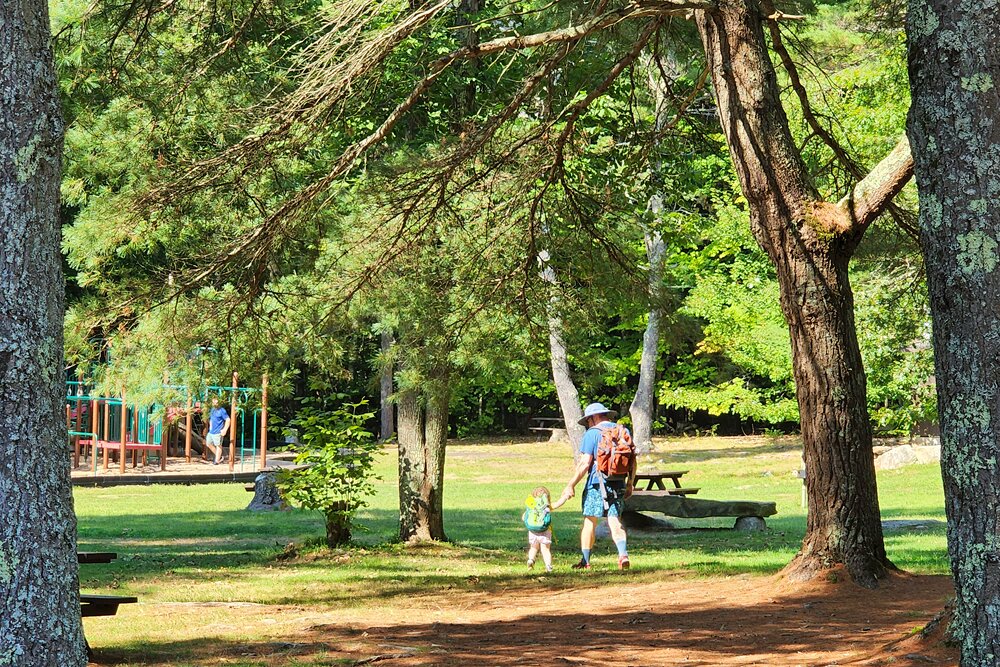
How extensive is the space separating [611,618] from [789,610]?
1201 millimetres

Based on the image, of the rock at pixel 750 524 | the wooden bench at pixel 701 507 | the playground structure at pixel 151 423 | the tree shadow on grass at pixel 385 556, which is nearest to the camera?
the playground structure at pixel 151 423

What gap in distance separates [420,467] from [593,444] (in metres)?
2.64

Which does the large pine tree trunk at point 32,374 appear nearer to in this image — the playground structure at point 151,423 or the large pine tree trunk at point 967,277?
the large pine tree trunk at point 967,277

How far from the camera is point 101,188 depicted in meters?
11.0

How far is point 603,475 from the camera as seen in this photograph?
10.8 metres

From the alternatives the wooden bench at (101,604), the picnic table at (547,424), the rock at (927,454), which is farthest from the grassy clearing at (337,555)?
the picnic table at (547,424)

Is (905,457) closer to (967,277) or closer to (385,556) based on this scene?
(385,556)

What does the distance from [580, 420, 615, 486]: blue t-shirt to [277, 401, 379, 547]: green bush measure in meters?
2.22

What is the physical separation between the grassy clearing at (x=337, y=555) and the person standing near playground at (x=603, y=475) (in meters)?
0.38

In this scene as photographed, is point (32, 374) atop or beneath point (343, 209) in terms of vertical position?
beneath

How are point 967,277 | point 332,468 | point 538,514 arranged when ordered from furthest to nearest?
1. point 332,468
2. point 538,514
3. point 967,277

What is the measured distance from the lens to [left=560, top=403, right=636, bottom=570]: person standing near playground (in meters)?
10.7

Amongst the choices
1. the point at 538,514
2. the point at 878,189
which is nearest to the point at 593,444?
the point at 538,514

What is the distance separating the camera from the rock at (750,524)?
1547 centimetres
